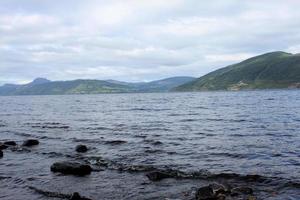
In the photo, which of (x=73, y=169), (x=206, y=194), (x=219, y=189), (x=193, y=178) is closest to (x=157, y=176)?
(x=193, y=178)

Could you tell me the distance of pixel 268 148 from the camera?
104 ft

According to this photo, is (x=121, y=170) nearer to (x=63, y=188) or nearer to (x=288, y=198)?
(x=63, y=188)

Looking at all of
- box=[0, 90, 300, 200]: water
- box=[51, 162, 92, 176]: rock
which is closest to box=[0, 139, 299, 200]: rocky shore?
box=[51, 162, 92, 176]: rock

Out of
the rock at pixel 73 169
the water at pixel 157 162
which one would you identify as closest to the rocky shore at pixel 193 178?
the rock at pixel 73 169

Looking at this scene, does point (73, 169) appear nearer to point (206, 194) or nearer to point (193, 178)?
point (193, 178)

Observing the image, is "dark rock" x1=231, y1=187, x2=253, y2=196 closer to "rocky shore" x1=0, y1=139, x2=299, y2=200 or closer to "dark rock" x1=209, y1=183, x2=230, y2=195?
"rocky shore" x1=0, y1=139, x2=299, y2=200

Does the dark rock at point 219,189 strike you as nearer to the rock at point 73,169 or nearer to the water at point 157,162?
the water at point 157,162

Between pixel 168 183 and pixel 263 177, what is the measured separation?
5790 mm

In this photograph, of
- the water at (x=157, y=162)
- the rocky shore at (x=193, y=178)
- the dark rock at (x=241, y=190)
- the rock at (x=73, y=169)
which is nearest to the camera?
the rocky shore at (x=193, y=178)

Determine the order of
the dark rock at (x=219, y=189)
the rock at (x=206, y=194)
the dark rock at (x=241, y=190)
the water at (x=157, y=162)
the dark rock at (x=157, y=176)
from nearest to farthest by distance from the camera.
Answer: the rock at (x=206, y=194), the dark rock at (x=219, y=189), the dark rock at (x=241, y=190), the water at (x=157, y=162), the dark rock at (x=157, y=176)

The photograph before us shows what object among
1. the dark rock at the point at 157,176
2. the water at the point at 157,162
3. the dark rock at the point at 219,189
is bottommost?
the water at the point at 157,162

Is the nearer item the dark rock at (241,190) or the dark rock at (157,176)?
the dark rock at (241,190)

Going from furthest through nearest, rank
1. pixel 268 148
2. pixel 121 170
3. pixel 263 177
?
1. pixel 268 148
2. pixel 121 170
3. pixel 263 177

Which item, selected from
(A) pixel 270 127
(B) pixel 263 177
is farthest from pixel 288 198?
(A) pixel 270 127
